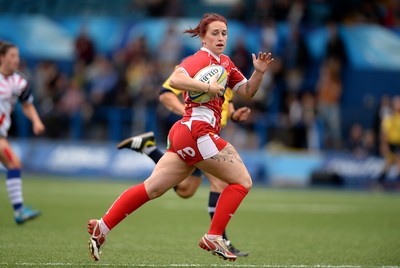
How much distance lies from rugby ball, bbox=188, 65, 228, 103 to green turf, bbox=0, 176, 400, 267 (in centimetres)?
163

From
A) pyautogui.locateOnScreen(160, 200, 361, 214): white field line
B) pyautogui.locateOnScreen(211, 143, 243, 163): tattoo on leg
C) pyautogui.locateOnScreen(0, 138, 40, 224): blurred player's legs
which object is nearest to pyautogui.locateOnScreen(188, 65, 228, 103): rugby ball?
pyautogui.locateOnScreen(211, 143, 243, 163): tattoo on leg

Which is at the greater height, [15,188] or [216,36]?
[216,36]

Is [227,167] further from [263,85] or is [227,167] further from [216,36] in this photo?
[263,85]

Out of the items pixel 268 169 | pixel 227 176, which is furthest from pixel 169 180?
pixel 268 169

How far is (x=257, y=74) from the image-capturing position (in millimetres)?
7473

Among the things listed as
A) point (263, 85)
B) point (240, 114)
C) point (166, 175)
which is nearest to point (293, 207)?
point (240, 114)

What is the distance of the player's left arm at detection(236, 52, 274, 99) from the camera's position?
7398mm

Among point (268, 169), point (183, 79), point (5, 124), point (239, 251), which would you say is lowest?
point (268, 169)

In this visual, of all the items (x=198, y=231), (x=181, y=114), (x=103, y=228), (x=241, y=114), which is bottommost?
(x=198, y=231)

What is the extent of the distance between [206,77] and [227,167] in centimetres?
86

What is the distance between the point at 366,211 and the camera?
14.9 meters

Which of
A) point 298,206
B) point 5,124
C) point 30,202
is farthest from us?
point 298,206

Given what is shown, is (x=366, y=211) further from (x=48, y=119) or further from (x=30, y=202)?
(x=48, y=119)

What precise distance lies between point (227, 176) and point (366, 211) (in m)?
8.15
